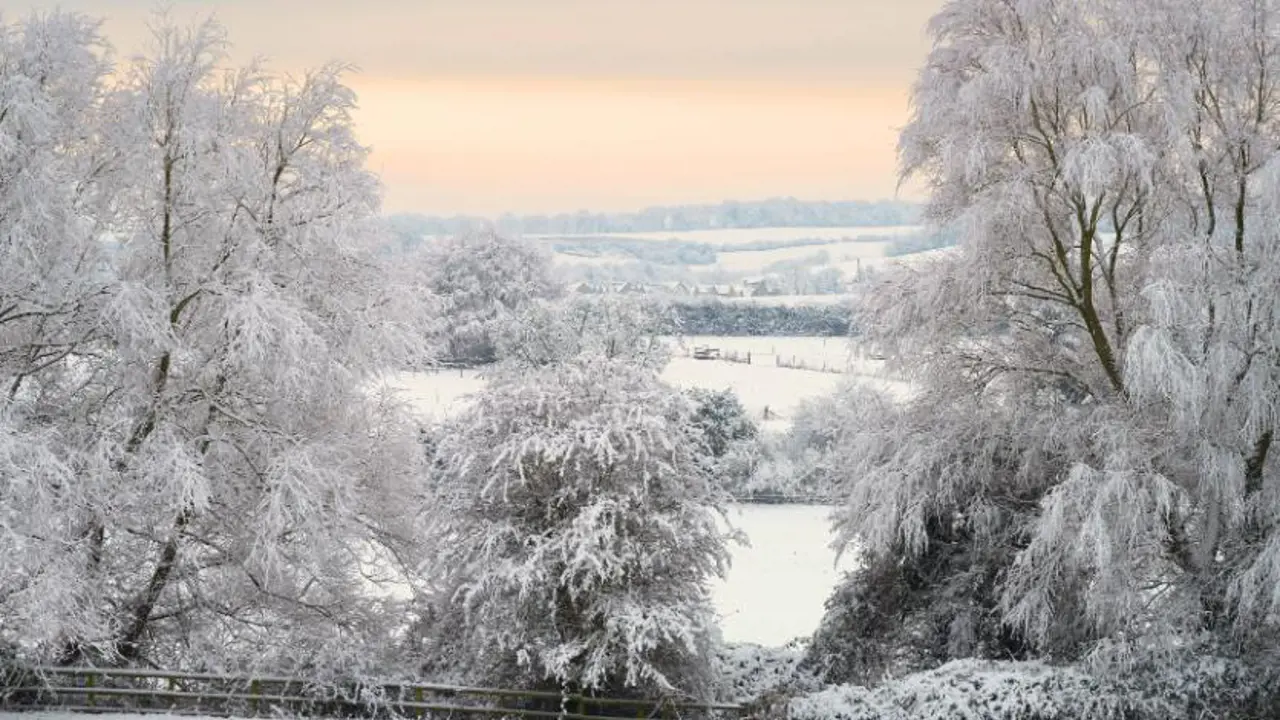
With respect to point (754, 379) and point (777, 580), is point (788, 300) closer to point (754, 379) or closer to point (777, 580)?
point (754, 379)

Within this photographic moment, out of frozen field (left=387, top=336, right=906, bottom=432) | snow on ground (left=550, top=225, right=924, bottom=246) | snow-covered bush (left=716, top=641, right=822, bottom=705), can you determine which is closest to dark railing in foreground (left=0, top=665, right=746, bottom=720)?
snow-covered bush (left=716, top=641, right=822, bottom=705)

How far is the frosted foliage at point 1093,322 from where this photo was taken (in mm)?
13953

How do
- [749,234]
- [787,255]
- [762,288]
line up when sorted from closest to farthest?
[762,288], [787,255], [749,234]

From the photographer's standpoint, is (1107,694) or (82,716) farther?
(82,716)

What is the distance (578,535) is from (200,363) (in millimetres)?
5391

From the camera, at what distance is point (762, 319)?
239ft

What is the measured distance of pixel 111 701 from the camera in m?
15.6

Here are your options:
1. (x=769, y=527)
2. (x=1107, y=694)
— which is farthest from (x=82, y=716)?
(x=769, y=527)

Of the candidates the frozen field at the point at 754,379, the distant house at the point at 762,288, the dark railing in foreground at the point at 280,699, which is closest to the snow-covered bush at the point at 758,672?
the dark railing in foreground at the point at 280,699

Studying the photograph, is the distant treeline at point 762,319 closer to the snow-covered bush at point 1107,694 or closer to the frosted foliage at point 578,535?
the frosted foliage at point 578,535

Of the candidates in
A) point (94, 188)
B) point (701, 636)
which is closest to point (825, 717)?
point (701, 636)

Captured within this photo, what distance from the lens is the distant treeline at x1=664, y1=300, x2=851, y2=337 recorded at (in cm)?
7088

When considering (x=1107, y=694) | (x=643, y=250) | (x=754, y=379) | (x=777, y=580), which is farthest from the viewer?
(x=643, y=250)

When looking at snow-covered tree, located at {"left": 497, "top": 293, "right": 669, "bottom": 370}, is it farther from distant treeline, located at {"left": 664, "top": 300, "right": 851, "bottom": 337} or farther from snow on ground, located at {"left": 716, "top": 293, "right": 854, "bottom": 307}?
snow on ground, located at {"left": 716, "top": 293, "right": 854, "bottom": 307}
